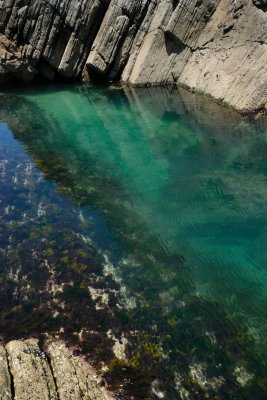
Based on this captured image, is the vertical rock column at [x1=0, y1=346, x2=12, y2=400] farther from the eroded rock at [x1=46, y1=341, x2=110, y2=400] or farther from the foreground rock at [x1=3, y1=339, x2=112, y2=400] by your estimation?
the eroded rock at [x1=46, y1=341, x2=110, y2=400]

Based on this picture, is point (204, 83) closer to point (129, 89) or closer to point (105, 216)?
point (129, 89)

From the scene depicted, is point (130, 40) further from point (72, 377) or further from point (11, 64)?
point (72, 377)

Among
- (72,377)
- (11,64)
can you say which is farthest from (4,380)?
(11,64)

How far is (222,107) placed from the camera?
30094mm

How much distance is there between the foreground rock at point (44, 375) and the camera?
25.8 feet

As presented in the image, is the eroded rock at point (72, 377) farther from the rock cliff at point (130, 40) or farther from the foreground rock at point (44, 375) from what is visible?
the rock cliff at point (130, 40)

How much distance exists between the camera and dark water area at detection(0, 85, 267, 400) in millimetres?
9578

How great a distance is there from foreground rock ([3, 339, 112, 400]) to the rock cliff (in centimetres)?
2675

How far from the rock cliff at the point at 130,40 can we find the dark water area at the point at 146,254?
12.1 metres

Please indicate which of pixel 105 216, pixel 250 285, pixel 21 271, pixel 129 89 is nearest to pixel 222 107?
pixel 129 89

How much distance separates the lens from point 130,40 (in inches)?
1492

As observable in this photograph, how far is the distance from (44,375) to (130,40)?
1470 inches

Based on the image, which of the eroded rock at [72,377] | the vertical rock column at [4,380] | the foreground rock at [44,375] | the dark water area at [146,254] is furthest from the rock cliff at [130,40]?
the vertical rock column at [4,380]

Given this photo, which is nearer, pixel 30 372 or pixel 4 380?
pixel 4 380
